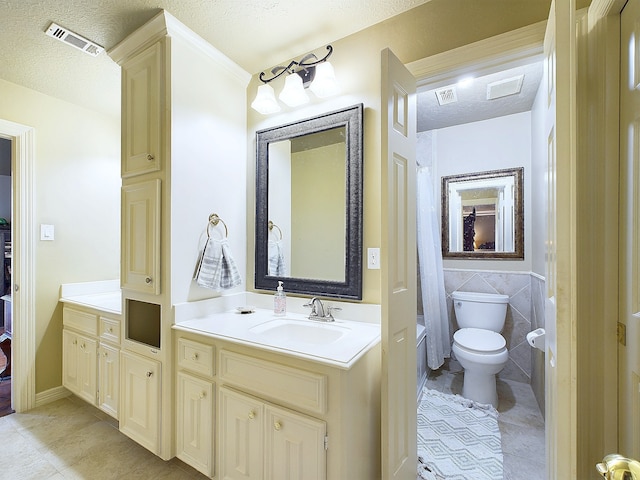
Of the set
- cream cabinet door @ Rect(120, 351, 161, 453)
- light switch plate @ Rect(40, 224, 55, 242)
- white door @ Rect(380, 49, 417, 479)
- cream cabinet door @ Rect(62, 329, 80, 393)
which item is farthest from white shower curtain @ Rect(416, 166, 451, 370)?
light switch plate @ Rect(40, 224, 55, 242)

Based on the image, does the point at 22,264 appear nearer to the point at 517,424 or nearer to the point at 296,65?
the point at 296,65

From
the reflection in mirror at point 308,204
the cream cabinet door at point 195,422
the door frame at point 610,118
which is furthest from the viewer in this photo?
the reflection in mirror at point 308,204

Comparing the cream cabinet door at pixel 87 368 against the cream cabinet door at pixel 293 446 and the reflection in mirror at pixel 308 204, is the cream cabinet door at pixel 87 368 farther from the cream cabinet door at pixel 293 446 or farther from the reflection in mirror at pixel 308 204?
the cream cabinet door at pixel 293 446

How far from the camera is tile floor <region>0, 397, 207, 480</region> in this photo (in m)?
1.64

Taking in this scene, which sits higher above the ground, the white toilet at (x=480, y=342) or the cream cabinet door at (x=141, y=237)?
the cream cabinet door at (x=141, y=237)

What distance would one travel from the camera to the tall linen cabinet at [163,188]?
163 cm

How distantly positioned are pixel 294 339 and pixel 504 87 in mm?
2390

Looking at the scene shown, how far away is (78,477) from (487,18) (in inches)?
123

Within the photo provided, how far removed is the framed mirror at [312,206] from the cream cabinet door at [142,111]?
0.62m

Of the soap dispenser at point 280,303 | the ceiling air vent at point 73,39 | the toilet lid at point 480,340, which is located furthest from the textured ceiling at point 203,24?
the toilet lid at point 480,340

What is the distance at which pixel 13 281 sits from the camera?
2.26 metres

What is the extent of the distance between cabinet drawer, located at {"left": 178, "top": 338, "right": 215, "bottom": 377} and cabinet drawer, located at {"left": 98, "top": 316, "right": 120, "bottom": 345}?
0.66m

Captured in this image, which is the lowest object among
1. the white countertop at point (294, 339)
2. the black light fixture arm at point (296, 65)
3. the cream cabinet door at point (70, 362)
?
the cream cabinet door at point (70, 362)

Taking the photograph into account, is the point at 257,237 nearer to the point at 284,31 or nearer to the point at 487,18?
the point at 284,31
